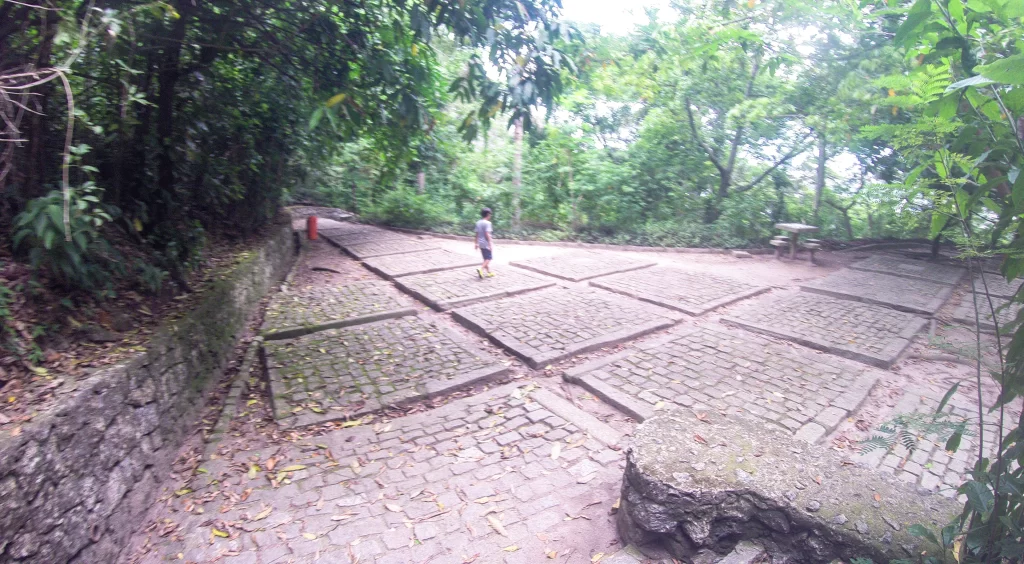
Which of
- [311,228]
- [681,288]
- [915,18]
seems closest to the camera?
[915,18]

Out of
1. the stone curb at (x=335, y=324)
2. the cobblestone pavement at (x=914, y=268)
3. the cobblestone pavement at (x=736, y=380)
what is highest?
the cobblestone pavement at (x=914, y=268)

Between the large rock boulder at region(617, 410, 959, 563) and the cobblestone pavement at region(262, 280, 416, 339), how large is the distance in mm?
4320

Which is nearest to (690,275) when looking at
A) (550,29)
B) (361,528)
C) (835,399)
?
(835,399)

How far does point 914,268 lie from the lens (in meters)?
10.2

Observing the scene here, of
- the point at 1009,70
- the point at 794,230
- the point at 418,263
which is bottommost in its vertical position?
the point at 418,263

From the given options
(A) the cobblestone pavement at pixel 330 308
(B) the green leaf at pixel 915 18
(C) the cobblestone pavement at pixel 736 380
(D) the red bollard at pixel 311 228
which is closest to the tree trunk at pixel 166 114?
(A) the cobblestone pavement at pixel 330 308

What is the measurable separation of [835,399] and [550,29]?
399 cm

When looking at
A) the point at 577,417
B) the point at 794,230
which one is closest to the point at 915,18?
the point at 577,417

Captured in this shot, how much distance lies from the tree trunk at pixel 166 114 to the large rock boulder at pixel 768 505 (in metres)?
4.80

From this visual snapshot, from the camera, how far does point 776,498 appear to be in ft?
8.00

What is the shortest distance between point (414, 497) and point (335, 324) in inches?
132

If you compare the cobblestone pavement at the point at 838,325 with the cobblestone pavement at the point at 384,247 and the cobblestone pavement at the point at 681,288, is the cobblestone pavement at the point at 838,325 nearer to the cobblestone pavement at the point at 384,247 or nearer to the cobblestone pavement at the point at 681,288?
the cobblestone pavement at the point at 681,288

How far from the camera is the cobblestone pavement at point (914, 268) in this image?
942 centimetres

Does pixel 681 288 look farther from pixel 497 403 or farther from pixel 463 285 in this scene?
pixel 497 403
